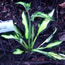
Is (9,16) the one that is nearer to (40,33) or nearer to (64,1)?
(40,33)

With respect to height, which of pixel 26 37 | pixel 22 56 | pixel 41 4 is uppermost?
pixel 41 4

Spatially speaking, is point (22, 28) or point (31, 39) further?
point (22, 28)

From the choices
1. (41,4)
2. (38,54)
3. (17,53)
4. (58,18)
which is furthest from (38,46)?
(41,4)

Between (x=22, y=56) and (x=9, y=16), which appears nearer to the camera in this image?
(x=22, y=56)

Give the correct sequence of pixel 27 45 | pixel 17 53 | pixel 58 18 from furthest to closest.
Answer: pixel 58 18 < pixel 27 45 < pixel 17 53

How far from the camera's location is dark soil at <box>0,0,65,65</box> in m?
1.08

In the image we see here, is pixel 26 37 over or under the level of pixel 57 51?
over

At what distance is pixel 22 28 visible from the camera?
1250 mm

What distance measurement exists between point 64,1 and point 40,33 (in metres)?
0.38

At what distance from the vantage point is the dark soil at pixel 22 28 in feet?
3.56

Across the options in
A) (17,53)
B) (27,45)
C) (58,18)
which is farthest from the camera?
(58,18)

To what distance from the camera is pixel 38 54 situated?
113 cm

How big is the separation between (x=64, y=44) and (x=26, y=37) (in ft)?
0.93

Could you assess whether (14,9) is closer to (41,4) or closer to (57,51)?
(41,4)
